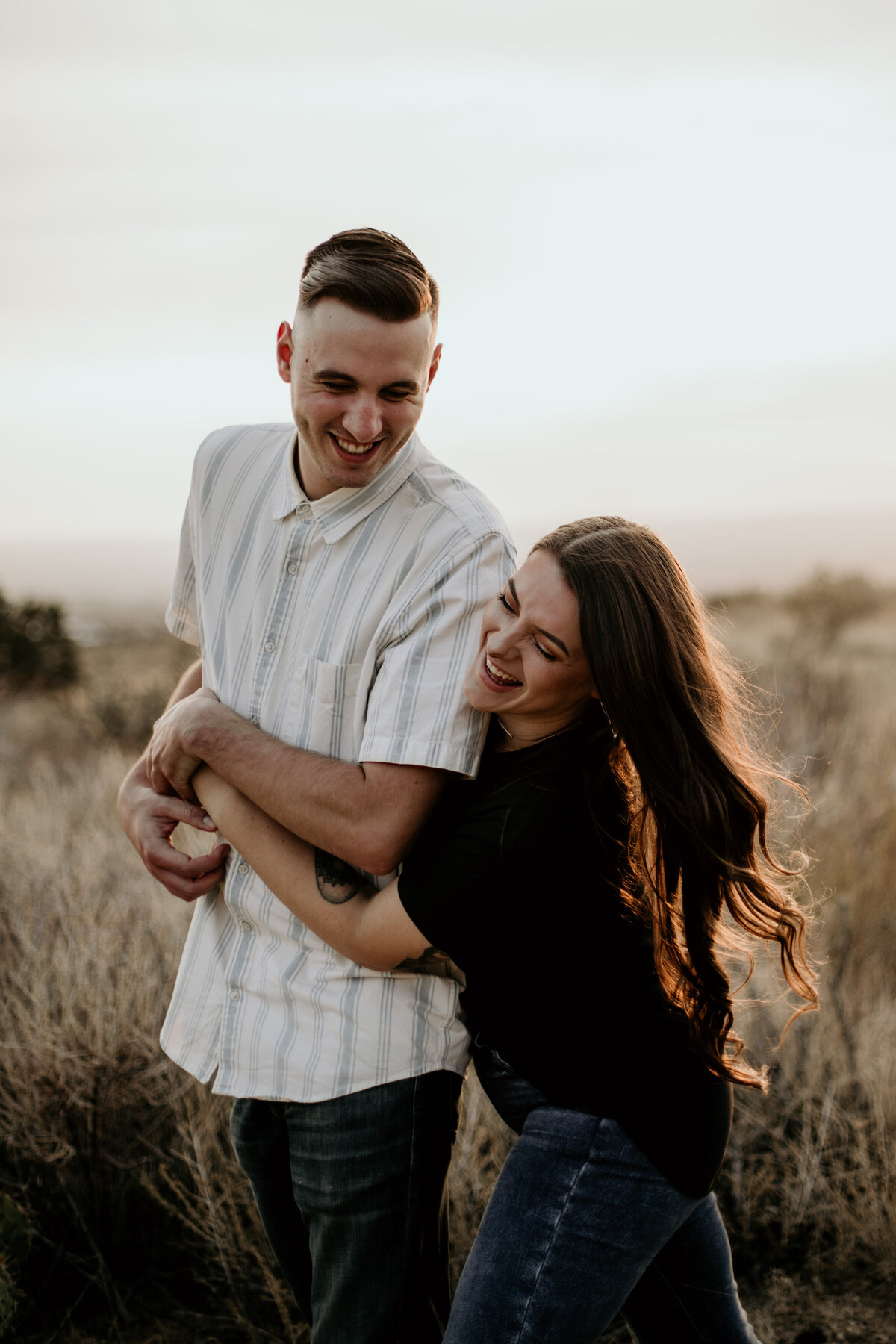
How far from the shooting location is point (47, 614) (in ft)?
32.9

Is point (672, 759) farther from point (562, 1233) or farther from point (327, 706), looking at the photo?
point (562, 1233)

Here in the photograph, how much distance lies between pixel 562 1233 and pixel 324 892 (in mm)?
686

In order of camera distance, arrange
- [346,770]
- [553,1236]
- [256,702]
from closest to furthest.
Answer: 1. [553,1236]
2. [346,770]
3. [256,702]

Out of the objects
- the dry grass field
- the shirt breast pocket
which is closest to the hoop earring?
the shirt breast pocket

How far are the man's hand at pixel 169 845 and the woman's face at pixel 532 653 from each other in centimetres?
65

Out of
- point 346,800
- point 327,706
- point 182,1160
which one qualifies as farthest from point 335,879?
point 182,1160

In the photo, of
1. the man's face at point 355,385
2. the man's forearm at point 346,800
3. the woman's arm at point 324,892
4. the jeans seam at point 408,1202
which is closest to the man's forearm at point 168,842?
the woman's arm at point 324,892

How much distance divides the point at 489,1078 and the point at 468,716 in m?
0.70

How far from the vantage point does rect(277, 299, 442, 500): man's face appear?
6.03 feet

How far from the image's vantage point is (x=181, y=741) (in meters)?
1.93

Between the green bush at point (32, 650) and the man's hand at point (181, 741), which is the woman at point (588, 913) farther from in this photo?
the green bush at point (32, 650)

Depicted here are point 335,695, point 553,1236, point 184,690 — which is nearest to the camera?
point 553,1236

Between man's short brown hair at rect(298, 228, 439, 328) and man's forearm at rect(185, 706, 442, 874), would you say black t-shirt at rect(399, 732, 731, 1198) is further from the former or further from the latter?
man's short brown hair at rect(298, 228, 439, 328)

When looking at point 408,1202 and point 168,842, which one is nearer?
point 408,1202
